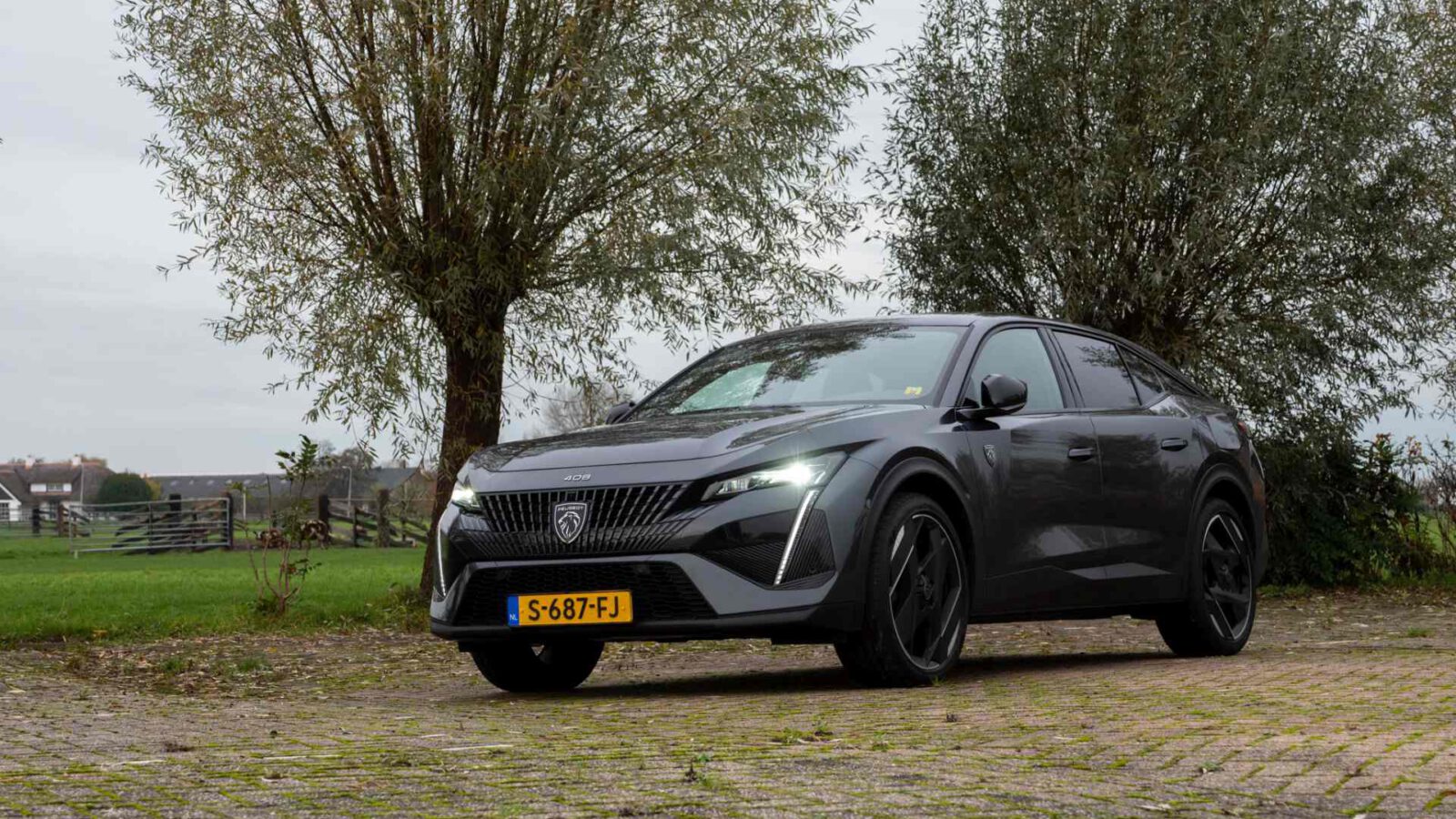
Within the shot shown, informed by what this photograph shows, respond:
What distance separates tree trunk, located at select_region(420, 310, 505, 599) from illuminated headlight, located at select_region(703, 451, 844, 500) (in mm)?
8269

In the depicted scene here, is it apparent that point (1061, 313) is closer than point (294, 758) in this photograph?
No

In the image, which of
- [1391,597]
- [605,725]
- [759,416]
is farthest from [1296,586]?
[605,725]

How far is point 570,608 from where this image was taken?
7.11m

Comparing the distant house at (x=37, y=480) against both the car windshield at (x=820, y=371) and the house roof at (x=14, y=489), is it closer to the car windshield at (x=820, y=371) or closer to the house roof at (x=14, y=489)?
the house roof at (x=14, y=489)

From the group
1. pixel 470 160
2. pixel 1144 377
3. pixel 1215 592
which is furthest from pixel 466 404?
pixel 1215 592

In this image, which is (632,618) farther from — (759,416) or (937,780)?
(937,780)

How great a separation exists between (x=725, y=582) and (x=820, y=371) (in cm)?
171

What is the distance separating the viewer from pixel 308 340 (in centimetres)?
1459

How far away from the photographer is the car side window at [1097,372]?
9070mm

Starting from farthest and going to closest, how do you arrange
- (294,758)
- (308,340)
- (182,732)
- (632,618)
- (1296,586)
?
(1296,586) < (308,340) < (632,618) < (182,732) < (294,758)

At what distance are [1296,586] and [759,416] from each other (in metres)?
13.0

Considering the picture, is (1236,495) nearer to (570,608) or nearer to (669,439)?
(669,439)

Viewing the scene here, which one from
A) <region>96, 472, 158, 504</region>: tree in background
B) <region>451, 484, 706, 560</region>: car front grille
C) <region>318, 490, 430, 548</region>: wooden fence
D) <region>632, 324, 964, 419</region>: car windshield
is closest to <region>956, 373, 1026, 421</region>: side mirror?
<region>632, 324, 964, 419</region>: car windshield

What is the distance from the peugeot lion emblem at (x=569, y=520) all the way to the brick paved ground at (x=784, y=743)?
71 cm
